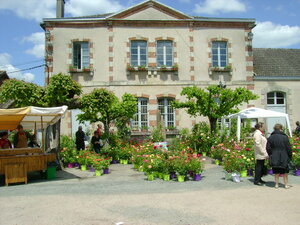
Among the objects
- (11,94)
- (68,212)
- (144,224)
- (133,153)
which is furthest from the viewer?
(133,153)

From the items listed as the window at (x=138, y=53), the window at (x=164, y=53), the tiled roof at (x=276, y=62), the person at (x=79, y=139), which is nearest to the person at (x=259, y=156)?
the person at (x=79, y=139)

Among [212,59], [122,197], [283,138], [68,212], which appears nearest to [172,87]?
[212,59]

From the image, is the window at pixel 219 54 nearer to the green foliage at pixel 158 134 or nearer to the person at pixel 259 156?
the green foliage at pixel 158 134

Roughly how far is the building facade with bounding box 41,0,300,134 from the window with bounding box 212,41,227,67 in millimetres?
54

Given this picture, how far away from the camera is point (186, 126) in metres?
16.7

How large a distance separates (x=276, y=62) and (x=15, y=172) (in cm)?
1558

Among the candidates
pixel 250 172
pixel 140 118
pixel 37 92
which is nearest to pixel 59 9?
pixel 140 118

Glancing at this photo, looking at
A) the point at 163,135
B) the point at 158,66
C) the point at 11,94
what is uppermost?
the point at 158,66

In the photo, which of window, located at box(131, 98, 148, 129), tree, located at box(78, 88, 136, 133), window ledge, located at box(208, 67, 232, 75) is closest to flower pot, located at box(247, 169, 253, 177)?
tree, located at box(78, 88, 136, 133)

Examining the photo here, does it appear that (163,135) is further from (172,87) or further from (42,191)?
(42,191)

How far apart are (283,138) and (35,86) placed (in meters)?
7.54

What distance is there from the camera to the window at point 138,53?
660 inches

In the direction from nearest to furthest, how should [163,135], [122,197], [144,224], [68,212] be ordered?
1. [144,224]
2. [68,212]
3. [122,197]
4. [163,135]

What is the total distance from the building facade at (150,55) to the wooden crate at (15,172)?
26.4 ft
